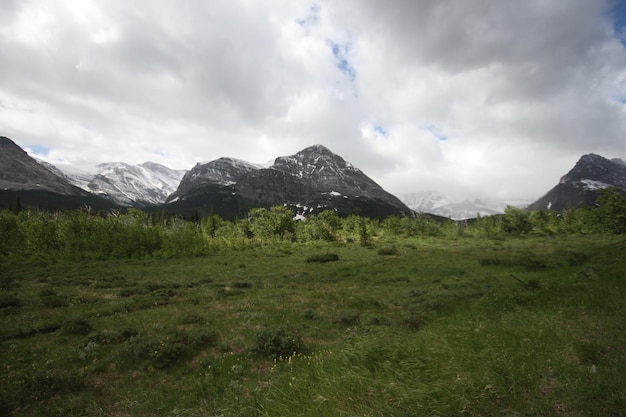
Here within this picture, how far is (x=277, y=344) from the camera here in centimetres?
1318

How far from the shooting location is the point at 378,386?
6.71 meters

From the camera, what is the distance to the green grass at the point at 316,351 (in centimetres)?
621

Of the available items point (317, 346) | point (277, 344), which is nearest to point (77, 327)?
point (277, 344)

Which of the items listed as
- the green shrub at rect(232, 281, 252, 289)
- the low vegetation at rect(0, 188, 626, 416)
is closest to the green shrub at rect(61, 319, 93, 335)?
the low vegetation at rect(0, 188, 626, 416)

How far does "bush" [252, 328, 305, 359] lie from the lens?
12797 mm

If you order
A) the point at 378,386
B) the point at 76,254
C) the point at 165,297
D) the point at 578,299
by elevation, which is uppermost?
the point at 578,299

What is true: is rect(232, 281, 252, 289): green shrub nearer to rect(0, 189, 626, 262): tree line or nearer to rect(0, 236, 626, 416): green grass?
rect(0, 236, 626, 416): green grass

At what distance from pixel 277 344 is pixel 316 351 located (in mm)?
1795

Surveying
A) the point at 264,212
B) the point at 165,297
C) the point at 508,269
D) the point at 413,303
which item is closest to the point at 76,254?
the point at 165,297

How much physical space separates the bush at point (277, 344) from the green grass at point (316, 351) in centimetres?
6

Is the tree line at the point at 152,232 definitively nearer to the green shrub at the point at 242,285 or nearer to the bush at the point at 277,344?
the green shrub at the point at 242,285

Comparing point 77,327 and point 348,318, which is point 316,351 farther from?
point 77,327

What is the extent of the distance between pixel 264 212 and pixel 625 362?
10038 centimetres

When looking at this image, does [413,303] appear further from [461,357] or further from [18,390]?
[18,390]
